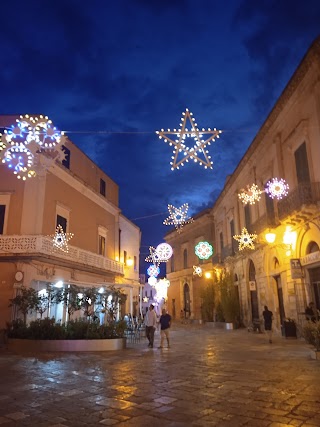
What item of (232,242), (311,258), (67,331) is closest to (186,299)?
(232,242)

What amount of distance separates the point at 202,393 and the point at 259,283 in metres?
14.6

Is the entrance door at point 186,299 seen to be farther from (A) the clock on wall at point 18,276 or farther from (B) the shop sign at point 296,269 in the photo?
(A) the clock on wall at point 18,276

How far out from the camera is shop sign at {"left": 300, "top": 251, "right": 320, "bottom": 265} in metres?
13.0

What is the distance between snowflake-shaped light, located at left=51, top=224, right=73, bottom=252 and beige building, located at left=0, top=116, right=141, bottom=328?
0.63 ft

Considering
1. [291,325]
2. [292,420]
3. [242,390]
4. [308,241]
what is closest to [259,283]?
[291,325]

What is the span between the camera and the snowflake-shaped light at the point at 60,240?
16750 mm

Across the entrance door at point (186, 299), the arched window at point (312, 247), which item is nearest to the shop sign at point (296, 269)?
the arched window at point (312, 247)

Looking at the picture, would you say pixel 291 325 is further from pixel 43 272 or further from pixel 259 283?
pixel 43 272

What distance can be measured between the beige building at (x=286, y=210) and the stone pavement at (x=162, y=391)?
5002 millimetres

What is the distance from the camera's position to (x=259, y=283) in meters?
19.6

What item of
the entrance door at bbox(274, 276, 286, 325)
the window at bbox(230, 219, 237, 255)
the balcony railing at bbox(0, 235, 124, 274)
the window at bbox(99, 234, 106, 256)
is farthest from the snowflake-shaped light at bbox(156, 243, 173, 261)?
the entrance door at bbox(274, 276, 286, 325)

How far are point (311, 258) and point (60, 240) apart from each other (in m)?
11.1

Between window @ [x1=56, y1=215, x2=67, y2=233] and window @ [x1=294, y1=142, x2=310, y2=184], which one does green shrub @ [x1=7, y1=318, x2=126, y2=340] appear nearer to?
window @ [x1=56, y1=215, x2=67, y2=233]

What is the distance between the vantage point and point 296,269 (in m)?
14.3
